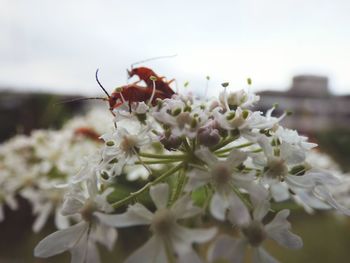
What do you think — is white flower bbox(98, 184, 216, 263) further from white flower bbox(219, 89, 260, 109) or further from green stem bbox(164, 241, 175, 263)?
white flower bbox(219, 89, 260, 109)

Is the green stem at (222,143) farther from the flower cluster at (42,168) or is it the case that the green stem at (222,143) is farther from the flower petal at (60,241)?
the flower cluster at (42,168)

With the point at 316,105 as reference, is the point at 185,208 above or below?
above

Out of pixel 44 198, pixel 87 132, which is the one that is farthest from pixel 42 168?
pixel 87 132

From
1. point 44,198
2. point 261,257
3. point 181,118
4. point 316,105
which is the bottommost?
point 316,105

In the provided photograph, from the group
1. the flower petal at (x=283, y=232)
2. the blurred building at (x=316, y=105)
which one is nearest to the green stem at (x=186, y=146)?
the flower petal at (x=283, y=232)

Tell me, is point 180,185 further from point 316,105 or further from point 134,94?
point 316,105
